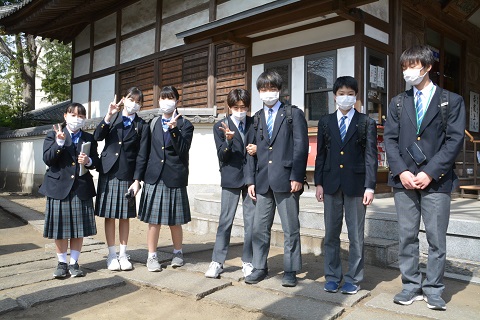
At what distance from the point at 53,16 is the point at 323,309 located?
42.6 ft

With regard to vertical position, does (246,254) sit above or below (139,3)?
below

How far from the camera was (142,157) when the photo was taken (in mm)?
4684

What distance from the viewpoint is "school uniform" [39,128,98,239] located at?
170 inches

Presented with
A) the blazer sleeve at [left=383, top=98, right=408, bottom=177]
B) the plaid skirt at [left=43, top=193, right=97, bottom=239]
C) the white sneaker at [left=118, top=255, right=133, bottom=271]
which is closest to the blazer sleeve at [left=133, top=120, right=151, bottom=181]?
the plaid skirt at [left=43, top=193, right=97, bottom=239]

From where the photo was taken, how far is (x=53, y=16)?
516 inches

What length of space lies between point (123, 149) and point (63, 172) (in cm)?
66

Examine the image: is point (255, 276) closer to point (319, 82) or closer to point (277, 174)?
point (277, 174)

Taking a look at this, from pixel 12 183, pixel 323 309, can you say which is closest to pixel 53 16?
pixel 12 183

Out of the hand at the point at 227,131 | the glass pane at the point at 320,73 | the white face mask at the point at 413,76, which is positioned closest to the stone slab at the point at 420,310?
the white face mask at the point at 413,76

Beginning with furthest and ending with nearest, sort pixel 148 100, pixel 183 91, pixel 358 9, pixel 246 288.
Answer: pixel 148 100, pixel 183 91, pixel 358 9, pixel 246 288

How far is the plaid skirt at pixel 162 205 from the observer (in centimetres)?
459

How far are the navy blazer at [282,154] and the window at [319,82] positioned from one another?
4.14 meters

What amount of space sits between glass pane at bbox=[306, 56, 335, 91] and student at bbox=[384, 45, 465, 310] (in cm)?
450

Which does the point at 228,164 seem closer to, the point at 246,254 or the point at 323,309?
the point at 246,254
